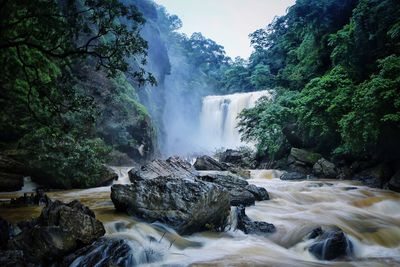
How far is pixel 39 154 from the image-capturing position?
37.3 feet

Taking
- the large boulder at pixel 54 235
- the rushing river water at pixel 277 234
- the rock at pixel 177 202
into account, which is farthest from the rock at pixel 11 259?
the rock at pixel 177 202

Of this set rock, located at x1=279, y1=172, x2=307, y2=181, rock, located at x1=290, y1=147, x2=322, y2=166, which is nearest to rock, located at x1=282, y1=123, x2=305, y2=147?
rock, located at x1=290, y1=147, x2=322, y2=166

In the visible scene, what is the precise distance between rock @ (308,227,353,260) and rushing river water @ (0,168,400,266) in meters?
0.15

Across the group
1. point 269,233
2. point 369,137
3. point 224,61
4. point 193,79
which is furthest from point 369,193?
point 224,61

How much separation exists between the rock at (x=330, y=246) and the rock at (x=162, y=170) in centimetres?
492

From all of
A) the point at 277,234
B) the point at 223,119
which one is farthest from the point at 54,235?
the point at 223,119

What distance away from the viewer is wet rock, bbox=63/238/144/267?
15.9 feet

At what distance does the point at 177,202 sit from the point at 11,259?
138 inches

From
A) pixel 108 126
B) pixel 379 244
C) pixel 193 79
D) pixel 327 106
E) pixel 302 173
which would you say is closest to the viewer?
pixel 379 244

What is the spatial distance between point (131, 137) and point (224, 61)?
4034 centimetres

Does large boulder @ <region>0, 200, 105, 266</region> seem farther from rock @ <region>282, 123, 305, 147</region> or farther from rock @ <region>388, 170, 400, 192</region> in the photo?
rock @ <region>282, 123, 305, 147</region>

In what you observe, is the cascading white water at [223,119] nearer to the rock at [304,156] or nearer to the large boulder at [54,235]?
the rock at [304,156]

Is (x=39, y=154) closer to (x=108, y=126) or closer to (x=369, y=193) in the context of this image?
(x=108, y=126)

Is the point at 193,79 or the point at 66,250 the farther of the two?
the point at 193,79
